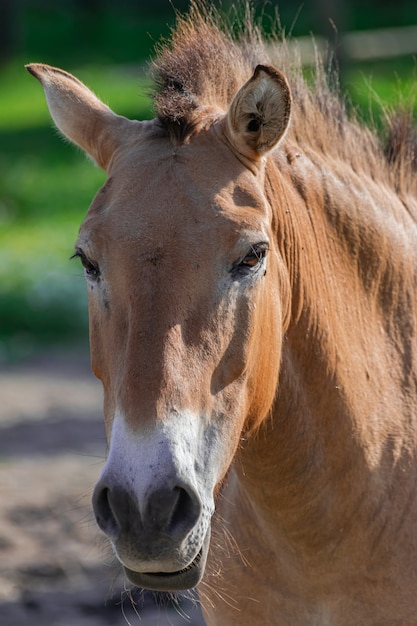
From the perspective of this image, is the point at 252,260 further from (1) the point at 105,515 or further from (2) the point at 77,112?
(2) the point at 77,112

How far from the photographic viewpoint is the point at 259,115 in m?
2.91

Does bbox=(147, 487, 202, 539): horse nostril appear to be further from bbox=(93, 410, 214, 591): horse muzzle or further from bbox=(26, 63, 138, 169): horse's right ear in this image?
bbox=(26, 63, 138, 169): horse's right ear

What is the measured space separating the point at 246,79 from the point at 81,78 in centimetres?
1739

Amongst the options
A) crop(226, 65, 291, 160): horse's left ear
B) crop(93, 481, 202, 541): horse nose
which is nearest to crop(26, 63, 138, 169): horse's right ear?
crop(226, 65, 291, 160): horse's left ear

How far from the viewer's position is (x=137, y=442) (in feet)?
8.12

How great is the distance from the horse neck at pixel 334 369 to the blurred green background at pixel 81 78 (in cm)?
71


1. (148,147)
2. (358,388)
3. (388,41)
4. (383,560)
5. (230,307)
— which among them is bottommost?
(383,560)

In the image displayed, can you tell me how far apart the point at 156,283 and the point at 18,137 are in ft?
52.4

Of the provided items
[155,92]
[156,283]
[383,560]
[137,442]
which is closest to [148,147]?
[155,92]

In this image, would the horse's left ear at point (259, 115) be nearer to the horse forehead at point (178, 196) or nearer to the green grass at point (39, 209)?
the horse forehead at point (178, 196)

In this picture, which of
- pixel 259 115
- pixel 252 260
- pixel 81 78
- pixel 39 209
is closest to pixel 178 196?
pixel 252 260

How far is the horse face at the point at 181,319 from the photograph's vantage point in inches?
98.1

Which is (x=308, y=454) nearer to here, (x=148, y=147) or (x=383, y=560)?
(x=383, y=560)

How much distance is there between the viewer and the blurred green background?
10281 mm
